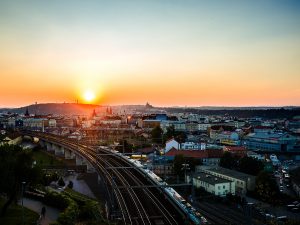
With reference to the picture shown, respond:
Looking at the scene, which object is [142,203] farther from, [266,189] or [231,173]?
[231,173]

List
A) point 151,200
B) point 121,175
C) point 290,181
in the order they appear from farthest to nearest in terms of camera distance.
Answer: point 290,181 → point 121,175 → point 151,200

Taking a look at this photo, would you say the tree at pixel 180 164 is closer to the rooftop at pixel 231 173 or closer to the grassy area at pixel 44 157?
the rooftop at pixel 231 173

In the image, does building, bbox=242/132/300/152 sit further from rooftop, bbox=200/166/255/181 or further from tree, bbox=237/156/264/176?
rooftop, bbox=200/166/255/181

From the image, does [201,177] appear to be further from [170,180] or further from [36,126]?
[36,126]

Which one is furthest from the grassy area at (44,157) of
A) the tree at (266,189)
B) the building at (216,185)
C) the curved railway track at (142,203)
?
the tree at (266,189)

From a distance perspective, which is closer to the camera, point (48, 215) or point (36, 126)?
point (48, 215)

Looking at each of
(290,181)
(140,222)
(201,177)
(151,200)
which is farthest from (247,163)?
(140,222)
